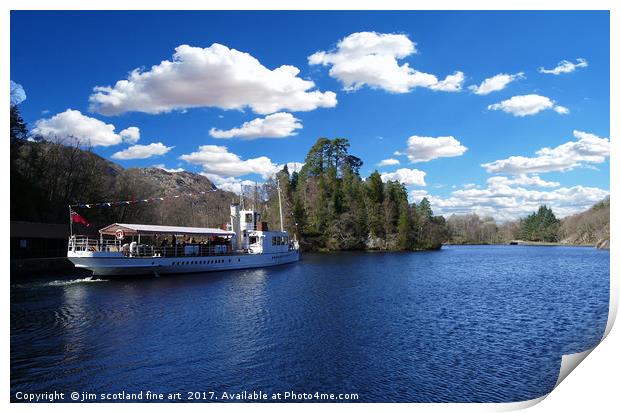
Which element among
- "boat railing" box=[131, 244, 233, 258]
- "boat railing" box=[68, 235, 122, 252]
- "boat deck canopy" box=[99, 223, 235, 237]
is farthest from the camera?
"boat railing" box=[131, 244, 233, 258]

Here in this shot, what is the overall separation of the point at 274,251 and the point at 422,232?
157 feet

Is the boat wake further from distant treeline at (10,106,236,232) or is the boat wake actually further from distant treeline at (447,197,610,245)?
distant treeline at (447,197,610,245)

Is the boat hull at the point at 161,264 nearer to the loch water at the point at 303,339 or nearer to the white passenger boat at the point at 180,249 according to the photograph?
the white passenger boat at the point at 180,249

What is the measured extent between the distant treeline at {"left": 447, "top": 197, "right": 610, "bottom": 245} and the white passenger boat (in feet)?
233

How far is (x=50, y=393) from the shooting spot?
10.8 m

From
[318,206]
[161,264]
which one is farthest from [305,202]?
[161,264]

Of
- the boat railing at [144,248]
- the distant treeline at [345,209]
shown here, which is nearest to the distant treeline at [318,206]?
the distant treeline at [345,209]

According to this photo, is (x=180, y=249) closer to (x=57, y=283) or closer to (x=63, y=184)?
(x=57, y=283)

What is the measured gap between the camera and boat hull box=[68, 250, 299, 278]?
103 ft

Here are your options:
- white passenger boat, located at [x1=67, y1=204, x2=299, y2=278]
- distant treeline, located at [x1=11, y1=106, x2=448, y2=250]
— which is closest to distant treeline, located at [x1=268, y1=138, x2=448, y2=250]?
distant treeline, located at [x1=11, y1=106, x2=448, y2=250]

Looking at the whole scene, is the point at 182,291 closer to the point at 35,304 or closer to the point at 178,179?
the point at 35,304

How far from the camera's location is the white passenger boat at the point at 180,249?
31859mm

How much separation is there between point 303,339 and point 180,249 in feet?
80.1

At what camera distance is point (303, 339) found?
1548 cm
